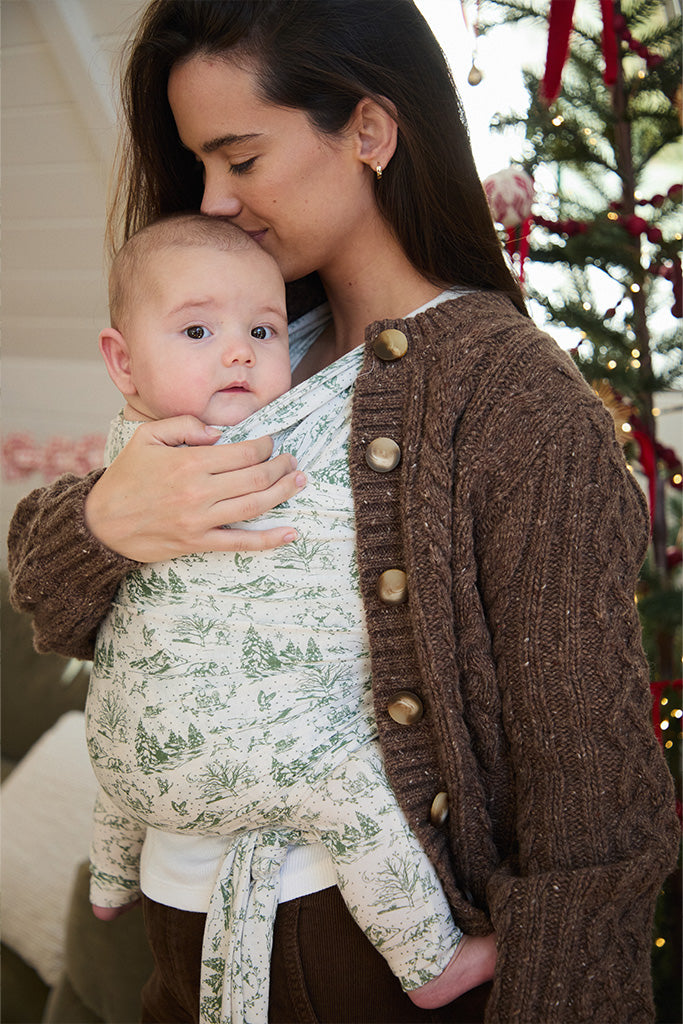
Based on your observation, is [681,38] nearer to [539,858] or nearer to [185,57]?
[185,57]

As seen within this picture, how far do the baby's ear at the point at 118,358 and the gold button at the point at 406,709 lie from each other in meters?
0.55

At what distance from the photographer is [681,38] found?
149cm

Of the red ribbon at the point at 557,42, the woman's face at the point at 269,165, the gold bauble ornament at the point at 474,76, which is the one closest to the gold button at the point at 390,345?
the woman's face at the point at 269,165

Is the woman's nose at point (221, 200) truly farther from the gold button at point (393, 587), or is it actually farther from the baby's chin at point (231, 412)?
the gold button at point (393, 587)

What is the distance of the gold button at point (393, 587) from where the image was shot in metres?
0.92

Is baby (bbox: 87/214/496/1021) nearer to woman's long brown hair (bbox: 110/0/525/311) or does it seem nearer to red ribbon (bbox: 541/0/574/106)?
woman's long brown hair (bbox: 110/0/525/311)

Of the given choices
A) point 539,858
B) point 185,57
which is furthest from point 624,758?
point 185,57

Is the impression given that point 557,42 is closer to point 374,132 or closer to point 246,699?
point 374,132

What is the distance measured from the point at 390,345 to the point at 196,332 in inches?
10.0

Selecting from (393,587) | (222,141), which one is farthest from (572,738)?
(222,141)

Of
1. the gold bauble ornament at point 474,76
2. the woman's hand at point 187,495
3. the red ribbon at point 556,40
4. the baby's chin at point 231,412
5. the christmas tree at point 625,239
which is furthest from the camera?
the christmas tree at point 625,239

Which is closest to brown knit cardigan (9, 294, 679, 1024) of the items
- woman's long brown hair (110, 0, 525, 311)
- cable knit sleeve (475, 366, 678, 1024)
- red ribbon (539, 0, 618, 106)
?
cable knit sleeve (475, 366, 678, 1024)

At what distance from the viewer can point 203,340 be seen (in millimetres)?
1043

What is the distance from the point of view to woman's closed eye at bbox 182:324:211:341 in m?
1.05
